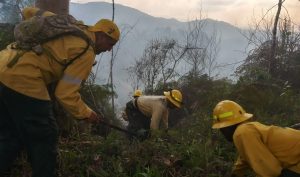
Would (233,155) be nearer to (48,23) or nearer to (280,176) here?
(280,176)

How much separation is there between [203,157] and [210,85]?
643 cm

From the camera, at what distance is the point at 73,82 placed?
4094mm

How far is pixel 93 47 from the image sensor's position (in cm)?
434

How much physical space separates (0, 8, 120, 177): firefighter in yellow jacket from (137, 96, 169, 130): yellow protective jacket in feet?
11.8

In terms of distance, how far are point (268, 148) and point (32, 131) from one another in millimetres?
2138

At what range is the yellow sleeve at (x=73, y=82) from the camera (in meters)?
4.07

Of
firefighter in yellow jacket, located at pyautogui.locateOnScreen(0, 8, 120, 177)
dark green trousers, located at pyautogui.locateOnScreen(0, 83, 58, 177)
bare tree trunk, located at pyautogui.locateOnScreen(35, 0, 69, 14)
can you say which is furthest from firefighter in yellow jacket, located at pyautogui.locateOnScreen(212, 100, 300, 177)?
bare tree trunk, located at pyautogui.locateOnScreen(35, 0, 69, 14)

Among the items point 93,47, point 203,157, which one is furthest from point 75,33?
point 203,157

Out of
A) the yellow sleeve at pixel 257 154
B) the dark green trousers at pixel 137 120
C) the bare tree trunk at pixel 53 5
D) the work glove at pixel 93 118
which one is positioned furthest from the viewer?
the dark green trousers at pixel 137 120

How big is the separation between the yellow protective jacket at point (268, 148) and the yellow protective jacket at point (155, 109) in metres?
3.93

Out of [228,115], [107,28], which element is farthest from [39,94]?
[228,115]

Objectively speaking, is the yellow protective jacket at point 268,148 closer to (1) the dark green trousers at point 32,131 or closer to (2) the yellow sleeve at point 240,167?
(2) the yellow sleeve at point 240,167

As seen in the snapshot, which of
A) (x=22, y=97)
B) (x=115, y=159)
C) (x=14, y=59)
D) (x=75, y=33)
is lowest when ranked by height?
(x=115, y=159)

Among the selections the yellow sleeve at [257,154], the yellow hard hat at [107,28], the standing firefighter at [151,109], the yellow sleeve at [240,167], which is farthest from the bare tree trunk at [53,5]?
the yellow sleeve at [257,154]
